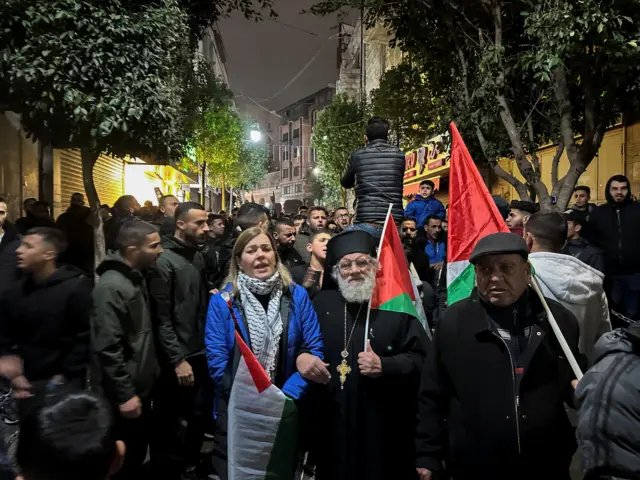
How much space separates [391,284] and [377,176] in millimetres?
2030

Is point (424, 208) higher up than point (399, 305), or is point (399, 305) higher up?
point (424, 208)

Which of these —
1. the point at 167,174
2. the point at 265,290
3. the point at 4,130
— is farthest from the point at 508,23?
the point at 167,174

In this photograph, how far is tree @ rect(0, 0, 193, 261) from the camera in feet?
25.5

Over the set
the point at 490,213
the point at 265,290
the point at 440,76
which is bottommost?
the point at 265,290

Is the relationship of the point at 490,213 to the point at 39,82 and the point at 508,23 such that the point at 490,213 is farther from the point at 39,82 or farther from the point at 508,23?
the point at 508,23

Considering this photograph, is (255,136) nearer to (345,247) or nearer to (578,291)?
(345,247)

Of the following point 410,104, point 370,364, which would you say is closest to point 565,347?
point 370,364

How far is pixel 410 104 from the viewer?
1599 cm

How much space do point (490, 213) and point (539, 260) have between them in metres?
0.45

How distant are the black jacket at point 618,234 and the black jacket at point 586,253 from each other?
1.93 feet

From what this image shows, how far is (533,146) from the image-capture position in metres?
10.7

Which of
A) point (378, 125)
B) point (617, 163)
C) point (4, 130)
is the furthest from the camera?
point (617, 163)

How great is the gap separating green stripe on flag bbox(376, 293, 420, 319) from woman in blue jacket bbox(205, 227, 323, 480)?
46 centimetres

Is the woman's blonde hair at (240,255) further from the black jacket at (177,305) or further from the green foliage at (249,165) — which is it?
the green foliage at (249,165)
